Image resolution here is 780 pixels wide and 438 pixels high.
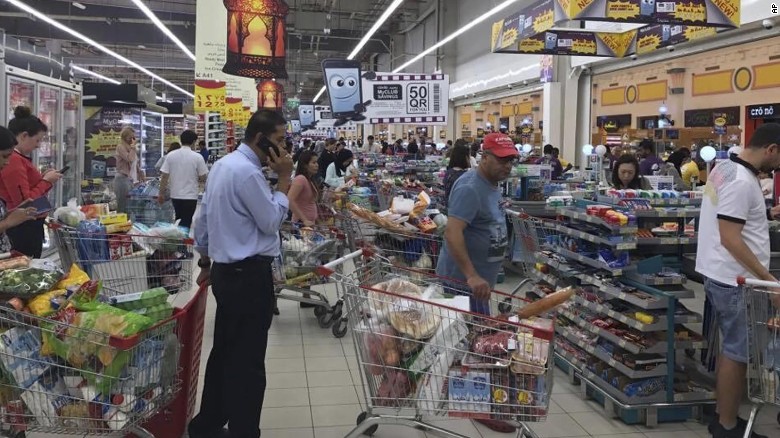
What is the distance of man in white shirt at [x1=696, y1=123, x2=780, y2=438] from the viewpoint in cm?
339

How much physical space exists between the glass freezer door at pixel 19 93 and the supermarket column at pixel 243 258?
557 centimetres

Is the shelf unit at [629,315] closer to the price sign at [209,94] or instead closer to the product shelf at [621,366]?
the product shelf at [621,366]

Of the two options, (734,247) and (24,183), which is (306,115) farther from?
(734,247)

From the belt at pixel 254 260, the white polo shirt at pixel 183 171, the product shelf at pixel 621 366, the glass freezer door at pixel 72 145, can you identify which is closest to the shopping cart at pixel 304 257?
the product shelf at pixel 621 366

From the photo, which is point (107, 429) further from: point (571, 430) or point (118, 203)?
point (118, 203)

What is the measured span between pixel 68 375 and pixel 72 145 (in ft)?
27.0

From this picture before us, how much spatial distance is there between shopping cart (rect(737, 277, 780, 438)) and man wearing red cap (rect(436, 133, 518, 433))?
126cm

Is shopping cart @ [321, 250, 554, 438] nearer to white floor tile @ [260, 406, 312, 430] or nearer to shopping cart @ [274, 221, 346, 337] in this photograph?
white floor tile @ [260, 406, 312, 430]

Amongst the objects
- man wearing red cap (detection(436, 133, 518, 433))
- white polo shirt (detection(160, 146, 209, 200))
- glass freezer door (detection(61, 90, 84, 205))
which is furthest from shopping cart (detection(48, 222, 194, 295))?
glass freezer door (detection(61, 90, 84, 205))

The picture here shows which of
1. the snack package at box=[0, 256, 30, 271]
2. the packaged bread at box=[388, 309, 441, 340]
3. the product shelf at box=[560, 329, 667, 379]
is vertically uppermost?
the snack package at box=[0, 256, 30, 271]

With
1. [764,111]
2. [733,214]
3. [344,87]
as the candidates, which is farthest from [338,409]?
[764,111]

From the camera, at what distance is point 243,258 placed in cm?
310

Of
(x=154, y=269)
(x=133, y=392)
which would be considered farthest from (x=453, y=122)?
(x=133, y=392)

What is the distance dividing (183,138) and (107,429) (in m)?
6.44
